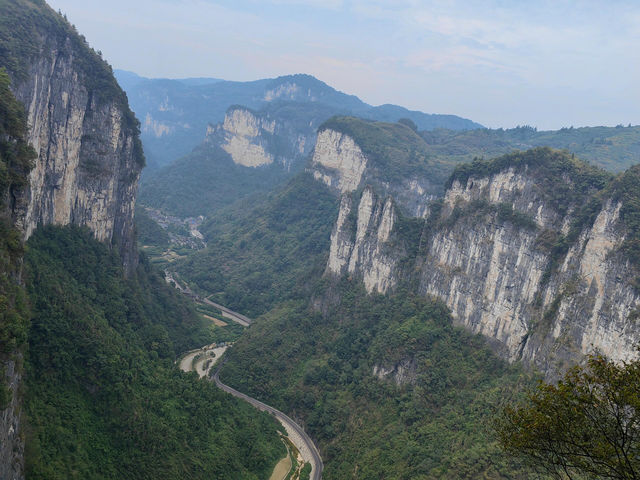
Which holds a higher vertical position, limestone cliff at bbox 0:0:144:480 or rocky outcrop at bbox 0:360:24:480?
limestone cliff at bbox 0:0:144:480

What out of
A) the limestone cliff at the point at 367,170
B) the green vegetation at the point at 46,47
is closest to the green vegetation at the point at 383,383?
the green vegetation at the point at 46,47

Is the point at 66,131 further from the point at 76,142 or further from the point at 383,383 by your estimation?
the point at 383,383

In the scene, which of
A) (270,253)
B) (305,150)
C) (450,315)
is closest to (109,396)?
(450,315)

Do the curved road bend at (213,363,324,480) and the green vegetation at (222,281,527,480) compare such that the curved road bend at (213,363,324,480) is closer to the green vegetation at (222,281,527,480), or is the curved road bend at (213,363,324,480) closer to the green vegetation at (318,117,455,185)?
the green vegetation at (222,281,527,480)

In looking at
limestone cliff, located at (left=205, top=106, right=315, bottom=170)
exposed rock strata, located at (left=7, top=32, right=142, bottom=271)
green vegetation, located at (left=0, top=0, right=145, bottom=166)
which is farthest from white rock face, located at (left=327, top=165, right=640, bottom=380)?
limestone cliff, located at (left=205, top=106, right=315, bottom=170)

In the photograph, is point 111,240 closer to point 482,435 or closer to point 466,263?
point 466,263

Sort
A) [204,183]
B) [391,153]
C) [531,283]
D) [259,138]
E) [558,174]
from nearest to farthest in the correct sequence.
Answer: [531,283] < [558,174] < [391,153] < [204,183] < [259,138]

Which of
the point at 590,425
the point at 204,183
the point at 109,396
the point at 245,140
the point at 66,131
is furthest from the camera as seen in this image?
the point at 245,140
